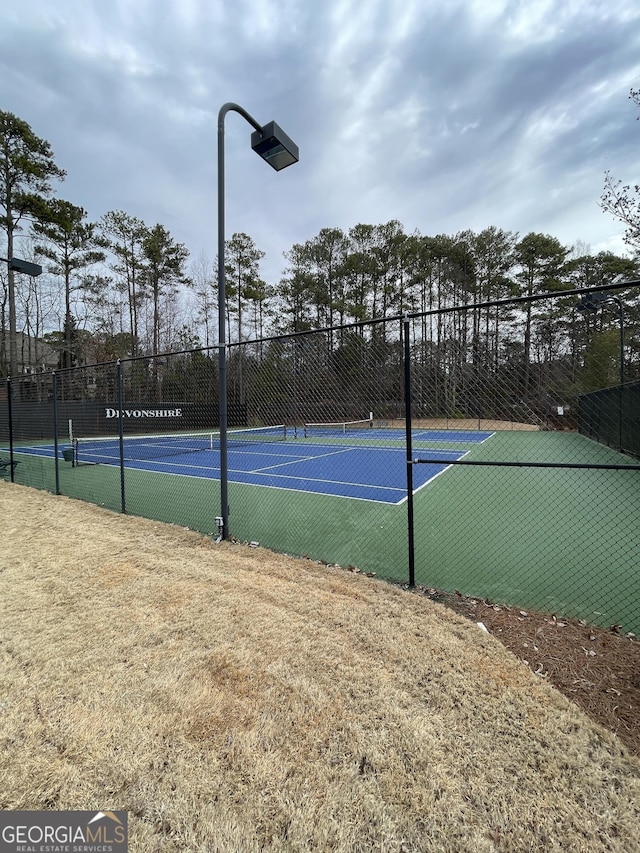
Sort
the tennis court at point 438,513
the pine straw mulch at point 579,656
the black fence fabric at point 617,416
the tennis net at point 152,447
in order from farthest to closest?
the tennis net at point 152,447 → the black fence fabric at point 617,416 → the tennis court at point 438,513 → the pine straw mulch at point 579,656

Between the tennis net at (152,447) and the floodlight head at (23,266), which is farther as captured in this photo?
the tennis net at (152,447)

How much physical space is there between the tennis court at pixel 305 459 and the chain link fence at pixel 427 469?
12cm

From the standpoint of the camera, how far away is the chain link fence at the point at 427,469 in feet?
9.97

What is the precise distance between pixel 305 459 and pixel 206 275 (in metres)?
20.1

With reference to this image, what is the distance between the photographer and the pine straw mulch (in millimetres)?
1695

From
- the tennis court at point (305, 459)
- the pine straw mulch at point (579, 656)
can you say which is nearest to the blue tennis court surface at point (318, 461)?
the tennis court at point (305, 459)

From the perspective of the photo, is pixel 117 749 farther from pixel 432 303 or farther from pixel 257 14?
pixel 432 303

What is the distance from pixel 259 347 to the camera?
470 cm

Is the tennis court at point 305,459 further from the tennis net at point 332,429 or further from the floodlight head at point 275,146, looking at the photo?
the floodlight head at point 275,146

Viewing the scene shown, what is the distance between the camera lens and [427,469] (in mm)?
9211

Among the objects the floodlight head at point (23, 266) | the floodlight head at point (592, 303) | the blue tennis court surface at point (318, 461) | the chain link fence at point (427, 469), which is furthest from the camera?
the blue tennis court surface at point (318, 461)

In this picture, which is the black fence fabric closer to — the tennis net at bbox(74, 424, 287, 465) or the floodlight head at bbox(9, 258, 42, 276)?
the tennis net at bbox(74, 424, 287, 465)

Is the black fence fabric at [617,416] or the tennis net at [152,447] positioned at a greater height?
the black fence fabric at [617,416]

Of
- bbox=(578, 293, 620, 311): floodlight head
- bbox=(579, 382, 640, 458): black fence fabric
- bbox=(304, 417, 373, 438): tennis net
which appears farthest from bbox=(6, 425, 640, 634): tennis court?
bbox=(304, 417, 373, 438): tennis net
